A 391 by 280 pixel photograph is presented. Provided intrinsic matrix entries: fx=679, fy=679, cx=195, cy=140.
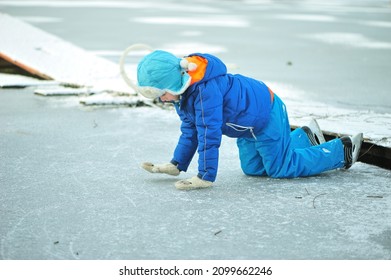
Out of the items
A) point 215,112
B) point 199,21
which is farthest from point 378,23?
point 215,112

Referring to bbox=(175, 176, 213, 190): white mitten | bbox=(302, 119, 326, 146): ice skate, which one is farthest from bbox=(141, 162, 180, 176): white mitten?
bbox=(302, 119, 326, 146): ice skate

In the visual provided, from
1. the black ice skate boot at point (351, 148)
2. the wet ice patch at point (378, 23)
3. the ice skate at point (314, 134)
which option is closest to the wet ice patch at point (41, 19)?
the wet ice patch at point (378, 23)

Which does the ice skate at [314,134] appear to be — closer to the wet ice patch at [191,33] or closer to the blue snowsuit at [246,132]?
the blue snowsuit at [246,132]

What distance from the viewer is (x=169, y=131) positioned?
177 inches

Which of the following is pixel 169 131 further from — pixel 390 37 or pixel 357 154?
pixel 390 37

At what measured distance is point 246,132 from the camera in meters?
3.39

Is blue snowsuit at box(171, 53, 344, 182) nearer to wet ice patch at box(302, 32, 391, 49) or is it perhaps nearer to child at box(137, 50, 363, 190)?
child at box(137, 50, 363, 190)

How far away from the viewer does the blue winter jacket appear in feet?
10.3

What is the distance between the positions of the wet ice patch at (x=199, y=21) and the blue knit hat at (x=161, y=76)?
8773mm

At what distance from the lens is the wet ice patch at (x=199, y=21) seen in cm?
1197

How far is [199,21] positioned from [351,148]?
9220mm

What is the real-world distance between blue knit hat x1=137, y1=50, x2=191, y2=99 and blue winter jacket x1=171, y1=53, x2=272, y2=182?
0.23 ft

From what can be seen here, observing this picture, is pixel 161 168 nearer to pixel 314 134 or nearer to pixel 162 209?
pixel 162 209
